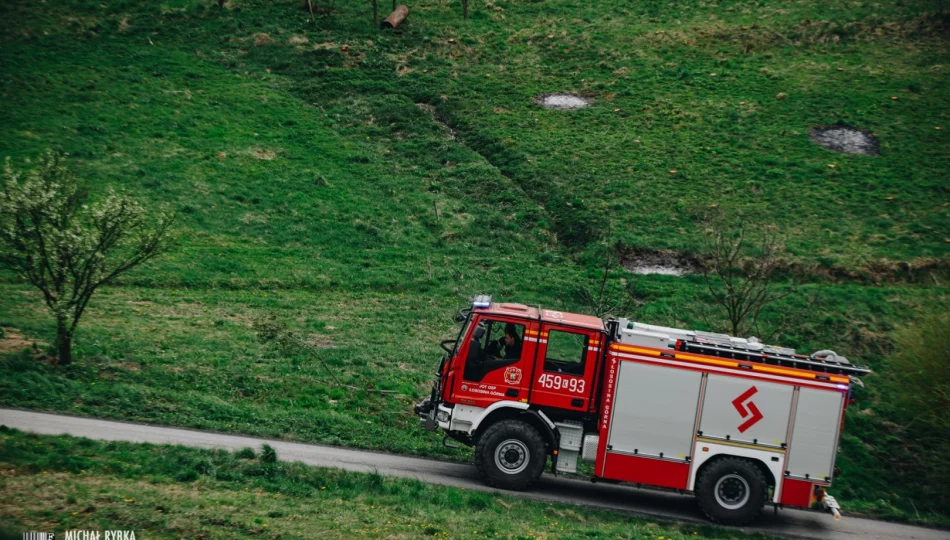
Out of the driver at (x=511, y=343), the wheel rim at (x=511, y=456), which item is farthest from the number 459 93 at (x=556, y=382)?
the wheel rim at (x=511, y=456)

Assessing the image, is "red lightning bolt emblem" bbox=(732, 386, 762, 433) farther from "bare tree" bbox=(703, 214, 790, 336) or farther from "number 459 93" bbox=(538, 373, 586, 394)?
"bare tree" bbox=(703, 214, 790, 336)

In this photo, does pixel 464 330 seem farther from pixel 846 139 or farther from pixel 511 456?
pixel 846 139

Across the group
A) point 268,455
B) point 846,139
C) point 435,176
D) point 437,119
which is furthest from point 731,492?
point 437,119

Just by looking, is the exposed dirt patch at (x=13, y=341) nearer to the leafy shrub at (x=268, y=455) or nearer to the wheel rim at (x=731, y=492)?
the leafy shrub at (x=268, y=455)

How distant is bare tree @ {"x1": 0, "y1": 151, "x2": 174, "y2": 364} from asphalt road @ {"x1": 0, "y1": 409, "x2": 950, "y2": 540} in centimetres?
357

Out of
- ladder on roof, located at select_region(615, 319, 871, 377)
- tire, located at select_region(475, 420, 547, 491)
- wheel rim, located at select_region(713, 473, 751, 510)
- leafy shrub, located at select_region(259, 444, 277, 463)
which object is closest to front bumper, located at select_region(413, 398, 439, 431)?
tire, located at select_region(475, 420, 547, 491)

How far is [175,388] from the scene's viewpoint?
64.0ft

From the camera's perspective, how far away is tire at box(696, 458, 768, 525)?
1472 centimetres

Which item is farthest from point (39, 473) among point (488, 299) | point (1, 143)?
point (1, 143)

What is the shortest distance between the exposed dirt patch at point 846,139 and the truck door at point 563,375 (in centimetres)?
3115

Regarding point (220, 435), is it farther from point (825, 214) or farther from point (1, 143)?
point (825, 214)

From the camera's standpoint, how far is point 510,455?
15.4 m

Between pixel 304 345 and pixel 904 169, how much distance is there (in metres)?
32.6

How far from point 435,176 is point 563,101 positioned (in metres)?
11.6
